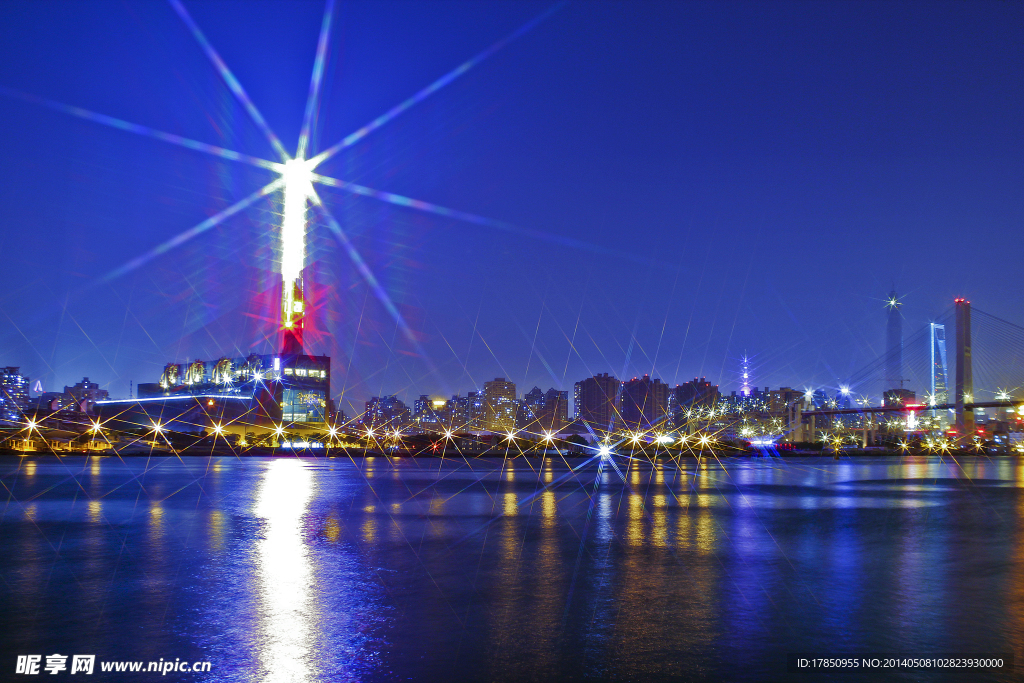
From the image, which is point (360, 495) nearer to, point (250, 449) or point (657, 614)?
point (657, 614)

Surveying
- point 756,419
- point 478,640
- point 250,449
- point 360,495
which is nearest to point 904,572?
point 478,640

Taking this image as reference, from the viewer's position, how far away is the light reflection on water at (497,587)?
5.79 metres

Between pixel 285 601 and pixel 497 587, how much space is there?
2.31 meters

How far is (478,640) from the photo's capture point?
605 cm

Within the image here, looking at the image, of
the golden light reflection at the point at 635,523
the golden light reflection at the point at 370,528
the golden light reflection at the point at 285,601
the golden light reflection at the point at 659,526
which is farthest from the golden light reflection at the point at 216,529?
the golden light reflection at the point at 659,526

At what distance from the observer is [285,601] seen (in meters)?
7.46

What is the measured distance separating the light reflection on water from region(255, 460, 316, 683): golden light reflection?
1.2 inches

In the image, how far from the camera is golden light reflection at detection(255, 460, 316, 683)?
215 inches

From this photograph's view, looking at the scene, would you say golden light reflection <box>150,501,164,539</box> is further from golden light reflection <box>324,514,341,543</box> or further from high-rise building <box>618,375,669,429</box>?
high-rise building <box>618,375,669,429</box>

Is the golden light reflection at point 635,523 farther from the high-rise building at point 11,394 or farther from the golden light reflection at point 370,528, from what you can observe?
the high-rise building at point 11,394

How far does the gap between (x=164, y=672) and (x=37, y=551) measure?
21.7 ft

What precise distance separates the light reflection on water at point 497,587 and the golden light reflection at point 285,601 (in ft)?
0.10

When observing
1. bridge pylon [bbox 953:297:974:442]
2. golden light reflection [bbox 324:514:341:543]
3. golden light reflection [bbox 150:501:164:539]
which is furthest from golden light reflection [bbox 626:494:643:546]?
bridge pylon [bbox 953:297:974:442]

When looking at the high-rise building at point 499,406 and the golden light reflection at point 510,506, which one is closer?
the golden light reflection at point 510,506
